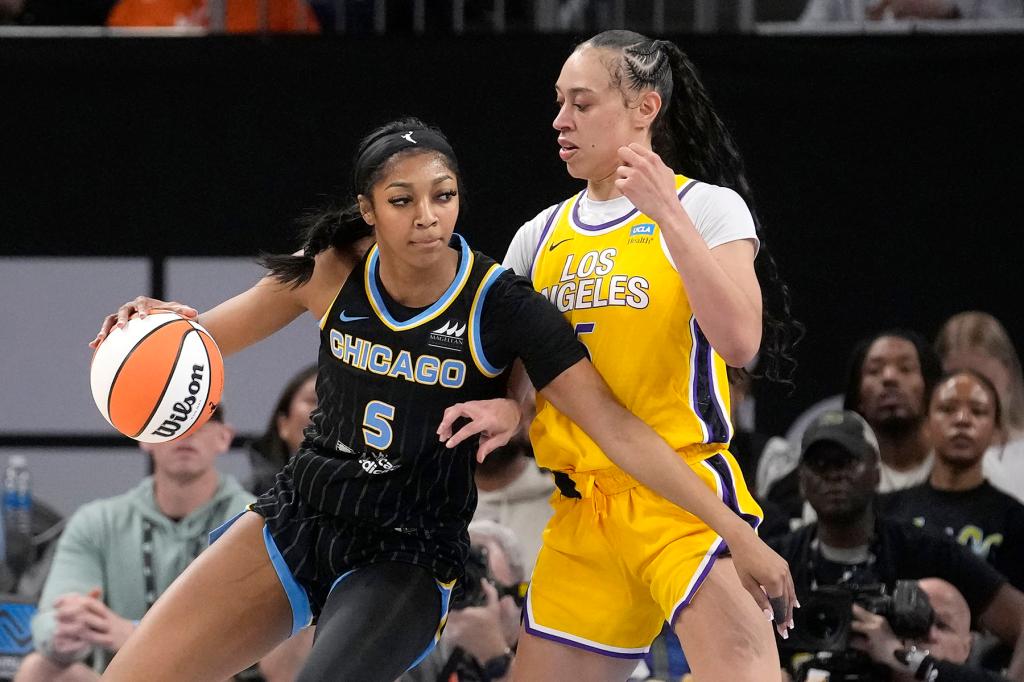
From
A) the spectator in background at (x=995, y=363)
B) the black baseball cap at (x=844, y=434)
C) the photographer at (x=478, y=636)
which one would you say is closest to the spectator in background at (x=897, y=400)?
the spectator in background at (x=995, y=363)

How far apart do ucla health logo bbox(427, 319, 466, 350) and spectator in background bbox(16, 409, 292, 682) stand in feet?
7.37

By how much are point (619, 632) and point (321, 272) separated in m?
1.12

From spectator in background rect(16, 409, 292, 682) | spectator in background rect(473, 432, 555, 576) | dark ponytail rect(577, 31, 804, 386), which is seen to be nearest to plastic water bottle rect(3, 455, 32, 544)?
spectator in background rect(16, 409, 292, 682)

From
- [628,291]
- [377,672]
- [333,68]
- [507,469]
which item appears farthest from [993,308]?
[377,672]

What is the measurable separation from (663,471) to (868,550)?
200cm

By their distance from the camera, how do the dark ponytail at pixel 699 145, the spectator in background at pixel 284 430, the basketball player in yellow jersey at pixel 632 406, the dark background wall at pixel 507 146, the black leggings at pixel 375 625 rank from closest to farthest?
the black leggings at pixel 375 625 → the basketball player in yellow jersey at pixel 632 406 → the dark ponytail at pixel 699 145 → the spectator in background at pixel 284 430 → the dark background wall at pixel 507 146

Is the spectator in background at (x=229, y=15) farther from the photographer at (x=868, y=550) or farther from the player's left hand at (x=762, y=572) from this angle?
the player's left hand at (x=762, y=572)

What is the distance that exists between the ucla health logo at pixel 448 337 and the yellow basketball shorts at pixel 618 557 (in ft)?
1.49

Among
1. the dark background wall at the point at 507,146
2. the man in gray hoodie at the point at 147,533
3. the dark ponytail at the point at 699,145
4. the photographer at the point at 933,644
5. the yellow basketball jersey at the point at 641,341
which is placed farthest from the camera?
the dark background wall at the point at 507,146

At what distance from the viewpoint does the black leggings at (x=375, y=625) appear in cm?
333

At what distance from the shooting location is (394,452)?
356 centimetres

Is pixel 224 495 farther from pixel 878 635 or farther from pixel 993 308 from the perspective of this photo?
pixel 993 308

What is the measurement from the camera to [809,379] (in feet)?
22.4

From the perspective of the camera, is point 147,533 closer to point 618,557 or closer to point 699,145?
point 618,557
